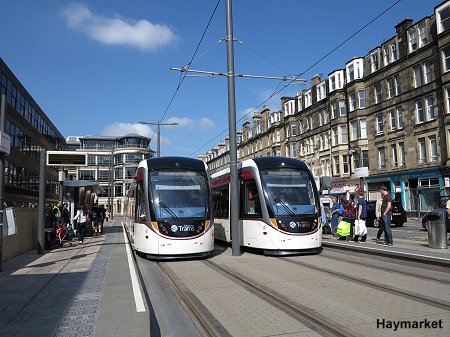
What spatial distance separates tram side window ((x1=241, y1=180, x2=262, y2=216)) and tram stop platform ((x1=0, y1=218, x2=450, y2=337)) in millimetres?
3077

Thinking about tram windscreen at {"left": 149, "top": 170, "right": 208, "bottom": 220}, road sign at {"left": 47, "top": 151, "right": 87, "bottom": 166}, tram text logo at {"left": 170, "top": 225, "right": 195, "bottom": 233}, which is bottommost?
tram text logo at {"left": 170, "top": 225, "right": 195, "bottom": 233}

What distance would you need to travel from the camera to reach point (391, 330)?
5.26 meters

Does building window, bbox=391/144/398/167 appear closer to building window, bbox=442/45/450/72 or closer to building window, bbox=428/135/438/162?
building window, bbox=428/135/438/162

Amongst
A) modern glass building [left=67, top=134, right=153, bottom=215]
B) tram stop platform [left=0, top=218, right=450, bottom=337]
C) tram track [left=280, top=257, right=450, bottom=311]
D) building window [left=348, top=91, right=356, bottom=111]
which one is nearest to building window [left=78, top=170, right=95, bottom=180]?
modern glass building [left=67, top=134, right=153, bottom=215]

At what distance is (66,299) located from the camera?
7152 millimetres

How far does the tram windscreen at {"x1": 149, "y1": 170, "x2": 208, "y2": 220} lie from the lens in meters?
12.1

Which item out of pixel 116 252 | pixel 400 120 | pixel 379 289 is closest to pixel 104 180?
pixel 400 120

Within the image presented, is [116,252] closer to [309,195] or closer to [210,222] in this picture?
[210,222]

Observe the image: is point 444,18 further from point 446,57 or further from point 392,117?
point 392,117

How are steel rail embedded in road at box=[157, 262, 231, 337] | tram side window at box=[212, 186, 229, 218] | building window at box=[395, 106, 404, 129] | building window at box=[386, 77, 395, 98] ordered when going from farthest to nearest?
1. building window at box=[386, 77, 395, 98]
2. building window at box=[395, 106, 404, 129]
3. tram side window at box=[212, 186, 229, 218]
4. steel rail embedded in road at box=[157, 262, 231, 337]

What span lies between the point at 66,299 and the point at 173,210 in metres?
5.22

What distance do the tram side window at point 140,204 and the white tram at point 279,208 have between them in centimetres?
327

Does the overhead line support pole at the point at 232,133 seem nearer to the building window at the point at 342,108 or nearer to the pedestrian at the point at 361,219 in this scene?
the pedestrian at the point at 361,219

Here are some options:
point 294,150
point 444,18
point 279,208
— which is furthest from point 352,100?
point 279,208
